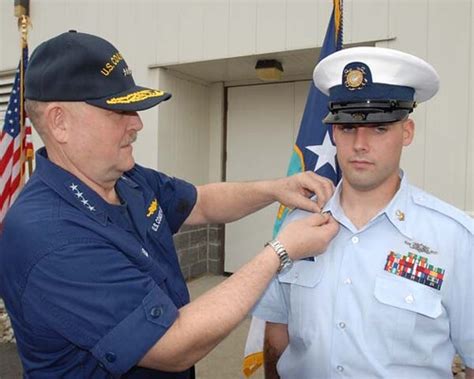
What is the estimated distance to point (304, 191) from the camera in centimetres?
195

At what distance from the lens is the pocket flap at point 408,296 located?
149cm

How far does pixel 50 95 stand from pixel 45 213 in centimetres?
36

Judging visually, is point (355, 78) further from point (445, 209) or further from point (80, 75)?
point (80, 75)

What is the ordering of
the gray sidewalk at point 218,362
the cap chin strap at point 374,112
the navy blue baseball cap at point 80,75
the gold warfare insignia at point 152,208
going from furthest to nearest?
the gray sidewalk at point 218,362, the gold warfare insignia at point 152,208, the cap chin strap at point 374,112, the navy blue baseball cap at point 80,75

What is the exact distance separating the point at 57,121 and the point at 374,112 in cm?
102

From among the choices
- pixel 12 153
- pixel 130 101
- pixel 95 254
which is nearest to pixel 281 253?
pixel 95 254

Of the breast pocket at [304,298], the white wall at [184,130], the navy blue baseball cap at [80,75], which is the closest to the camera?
the navy blue baseball cap at [80,75]

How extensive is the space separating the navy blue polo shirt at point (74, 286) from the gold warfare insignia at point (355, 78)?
0.90 m

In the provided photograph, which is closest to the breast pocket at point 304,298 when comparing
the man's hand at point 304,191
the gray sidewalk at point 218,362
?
the man's hand at point 304,191

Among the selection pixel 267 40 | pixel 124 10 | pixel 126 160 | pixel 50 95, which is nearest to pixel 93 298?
pixel 126 160

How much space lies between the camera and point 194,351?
52.6 inches

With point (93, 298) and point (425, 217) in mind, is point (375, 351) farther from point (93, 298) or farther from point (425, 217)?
point (93, 298)

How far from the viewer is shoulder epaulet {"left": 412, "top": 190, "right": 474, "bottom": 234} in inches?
60.3

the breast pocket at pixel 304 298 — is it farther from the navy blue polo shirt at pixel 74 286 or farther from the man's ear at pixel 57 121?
the man's ear at pixel 57 121
